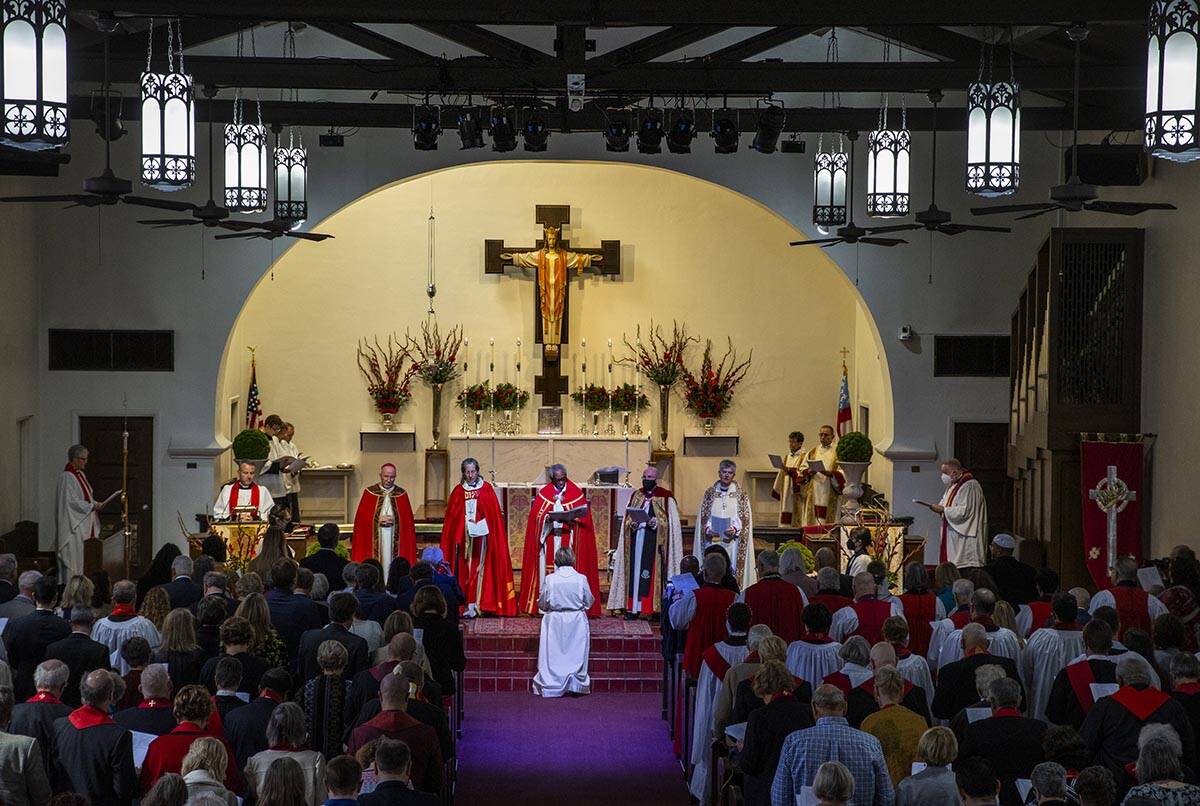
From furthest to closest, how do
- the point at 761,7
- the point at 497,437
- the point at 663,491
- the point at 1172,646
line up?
the point at 497,437 < the point at 663,491 < the point at 761,7 < the point at 1172,646

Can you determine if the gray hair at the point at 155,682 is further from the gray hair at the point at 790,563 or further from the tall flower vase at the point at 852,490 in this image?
the tall flower vase at the point at 852,490

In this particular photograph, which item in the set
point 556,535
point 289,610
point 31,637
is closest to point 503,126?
point 556,535

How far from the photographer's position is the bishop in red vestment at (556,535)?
1406 cm

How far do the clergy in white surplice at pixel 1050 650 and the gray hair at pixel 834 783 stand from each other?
3.57 meters

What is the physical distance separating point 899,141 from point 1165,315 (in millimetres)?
3144

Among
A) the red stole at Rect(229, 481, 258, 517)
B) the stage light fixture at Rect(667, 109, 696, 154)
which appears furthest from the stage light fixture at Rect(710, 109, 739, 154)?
the red stole at Rect(229, 481, 258, 517)

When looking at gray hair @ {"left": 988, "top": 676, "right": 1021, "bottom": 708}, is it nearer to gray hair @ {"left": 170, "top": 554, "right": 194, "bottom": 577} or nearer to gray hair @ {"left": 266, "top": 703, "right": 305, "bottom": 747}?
gray hair @ {"left": 266, "top": 703, "right": 305, "bottom": 747}

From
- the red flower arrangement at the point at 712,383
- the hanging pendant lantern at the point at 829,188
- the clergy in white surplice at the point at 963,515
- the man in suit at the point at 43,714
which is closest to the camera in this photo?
the man in suit at the point at 43,714

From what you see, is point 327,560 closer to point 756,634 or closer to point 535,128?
point 535,128

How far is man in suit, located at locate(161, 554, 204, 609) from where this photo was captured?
9961mm

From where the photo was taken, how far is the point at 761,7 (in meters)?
9.34

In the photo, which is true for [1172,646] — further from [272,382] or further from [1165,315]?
[272,382]

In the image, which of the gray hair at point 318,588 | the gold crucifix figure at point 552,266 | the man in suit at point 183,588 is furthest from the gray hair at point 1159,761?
the gold crucifix figure at point 552,266

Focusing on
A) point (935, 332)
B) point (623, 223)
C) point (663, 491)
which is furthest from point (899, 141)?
point (623, 223)
